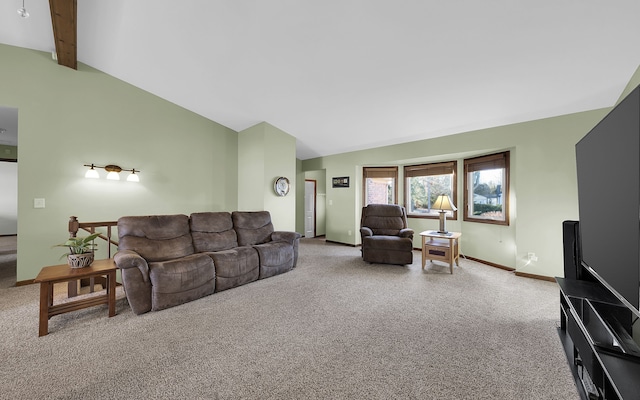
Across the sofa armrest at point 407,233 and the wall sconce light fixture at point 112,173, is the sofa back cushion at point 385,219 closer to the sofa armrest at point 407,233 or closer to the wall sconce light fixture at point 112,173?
the sofa armrest at point 407,233

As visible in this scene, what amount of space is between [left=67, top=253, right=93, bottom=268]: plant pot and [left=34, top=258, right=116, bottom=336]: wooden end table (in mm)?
40

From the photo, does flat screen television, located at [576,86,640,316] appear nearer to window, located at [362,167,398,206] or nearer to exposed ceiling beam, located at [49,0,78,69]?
A: window, located at [362,167,398,206]

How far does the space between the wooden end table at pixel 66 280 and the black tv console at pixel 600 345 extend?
140 inches

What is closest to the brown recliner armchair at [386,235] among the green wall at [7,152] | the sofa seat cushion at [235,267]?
the sofa seat cushion at [235,267]

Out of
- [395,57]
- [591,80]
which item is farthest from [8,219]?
[591,80]

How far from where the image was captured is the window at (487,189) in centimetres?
423

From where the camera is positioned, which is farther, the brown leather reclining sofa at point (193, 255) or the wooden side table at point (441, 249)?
the wooden side table at point (441, 249)

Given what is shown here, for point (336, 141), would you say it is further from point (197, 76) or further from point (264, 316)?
point (264, 316)

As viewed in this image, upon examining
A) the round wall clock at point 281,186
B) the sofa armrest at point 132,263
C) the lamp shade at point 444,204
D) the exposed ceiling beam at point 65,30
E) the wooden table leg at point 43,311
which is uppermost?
the exposed ceiling beam at point 65,30

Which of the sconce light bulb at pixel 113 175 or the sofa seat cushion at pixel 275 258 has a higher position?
the sconce light bulb at pixel 113 175

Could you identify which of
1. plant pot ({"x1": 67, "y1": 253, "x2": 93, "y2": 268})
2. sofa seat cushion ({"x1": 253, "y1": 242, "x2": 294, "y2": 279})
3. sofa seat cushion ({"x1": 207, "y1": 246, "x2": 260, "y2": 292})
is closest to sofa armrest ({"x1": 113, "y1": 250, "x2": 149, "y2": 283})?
plant pot ({"x1": 67, "y1": 253, "x2": 93, "y2": 268})

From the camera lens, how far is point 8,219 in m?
6.43

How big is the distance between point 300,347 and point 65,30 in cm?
434

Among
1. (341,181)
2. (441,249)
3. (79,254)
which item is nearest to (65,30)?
(79,254)
